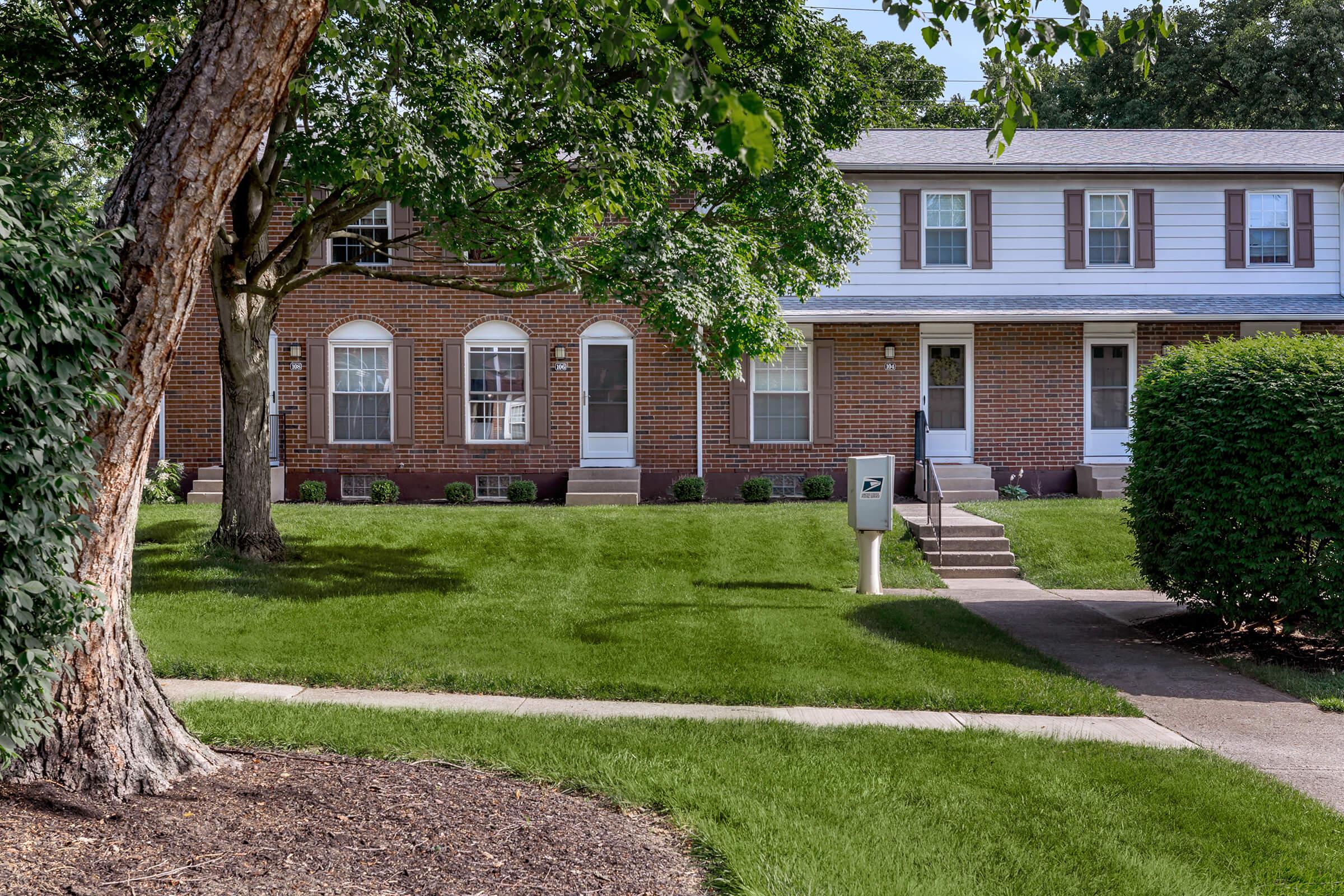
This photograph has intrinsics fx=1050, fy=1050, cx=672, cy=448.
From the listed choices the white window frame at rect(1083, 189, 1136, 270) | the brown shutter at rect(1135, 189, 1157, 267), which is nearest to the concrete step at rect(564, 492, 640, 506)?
the white window frame at rect(1083, 189, 1136, 270)

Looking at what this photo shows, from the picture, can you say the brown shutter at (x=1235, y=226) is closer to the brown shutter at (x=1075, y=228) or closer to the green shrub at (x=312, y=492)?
the brown shutter at (x=1075, y=228)

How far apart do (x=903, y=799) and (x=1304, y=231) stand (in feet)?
57.0

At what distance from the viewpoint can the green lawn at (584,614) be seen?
7.37m

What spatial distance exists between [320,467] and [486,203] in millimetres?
8440

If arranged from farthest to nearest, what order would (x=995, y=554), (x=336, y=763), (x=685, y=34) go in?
1. (x=995, y=554)
2. (x=336, y=763)
3. (x=685, y=34)

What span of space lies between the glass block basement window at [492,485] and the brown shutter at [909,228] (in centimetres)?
758

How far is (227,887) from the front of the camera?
11.4 ft

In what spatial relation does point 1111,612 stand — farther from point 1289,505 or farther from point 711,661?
point 711,661

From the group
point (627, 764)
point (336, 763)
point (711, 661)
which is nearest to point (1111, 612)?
point (711, 661)

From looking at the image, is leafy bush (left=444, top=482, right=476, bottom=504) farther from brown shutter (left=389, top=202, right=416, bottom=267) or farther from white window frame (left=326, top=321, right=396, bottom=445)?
brown shutter (left=389, top=202, right=416, bottom=267)

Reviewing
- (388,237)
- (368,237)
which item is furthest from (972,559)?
(368,237)

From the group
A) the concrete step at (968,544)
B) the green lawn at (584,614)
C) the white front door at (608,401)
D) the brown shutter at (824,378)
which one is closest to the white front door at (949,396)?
the brown shutter at (824,378)

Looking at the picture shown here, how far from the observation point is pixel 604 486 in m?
16.9

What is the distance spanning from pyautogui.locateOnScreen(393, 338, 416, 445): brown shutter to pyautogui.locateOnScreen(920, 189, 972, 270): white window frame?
875cm
